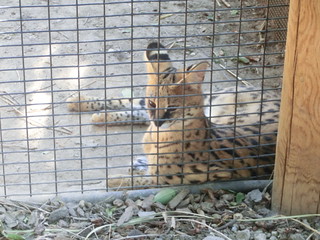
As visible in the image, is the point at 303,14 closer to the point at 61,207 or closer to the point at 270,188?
the point at 270,188

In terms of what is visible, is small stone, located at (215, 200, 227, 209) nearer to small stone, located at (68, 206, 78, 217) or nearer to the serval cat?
the serval cat

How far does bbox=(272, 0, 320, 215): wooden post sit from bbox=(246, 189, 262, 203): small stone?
0.14m

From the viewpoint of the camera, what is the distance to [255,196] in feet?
14.1

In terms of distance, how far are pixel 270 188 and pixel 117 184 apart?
109 centimetres

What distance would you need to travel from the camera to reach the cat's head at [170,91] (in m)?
4.29

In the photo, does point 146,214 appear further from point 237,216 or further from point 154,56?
point 154,56

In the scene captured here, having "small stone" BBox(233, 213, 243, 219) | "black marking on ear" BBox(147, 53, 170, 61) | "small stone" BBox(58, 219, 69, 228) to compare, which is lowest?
"small stone" BBox(58, 219, 69, 228)

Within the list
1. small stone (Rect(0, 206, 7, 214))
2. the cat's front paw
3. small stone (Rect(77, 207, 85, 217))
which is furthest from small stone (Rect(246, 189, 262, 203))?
small stone (Rect(0, 206, 7, 214))

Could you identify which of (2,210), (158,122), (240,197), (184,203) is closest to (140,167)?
(158,122)

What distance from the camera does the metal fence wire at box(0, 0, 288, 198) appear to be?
405cm

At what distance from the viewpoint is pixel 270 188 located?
4410 mm

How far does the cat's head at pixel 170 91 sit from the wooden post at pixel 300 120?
672 mm

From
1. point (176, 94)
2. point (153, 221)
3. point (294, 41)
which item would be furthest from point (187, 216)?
point (294, 41)

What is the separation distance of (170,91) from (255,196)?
0.89 metres
